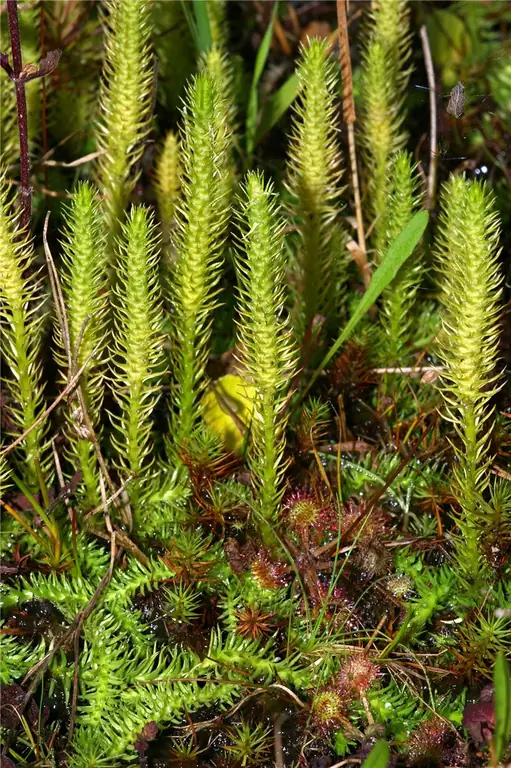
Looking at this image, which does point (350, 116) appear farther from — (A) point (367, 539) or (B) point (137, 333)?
(A) point (367, 539)

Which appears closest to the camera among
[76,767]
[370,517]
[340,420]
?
[76,767]

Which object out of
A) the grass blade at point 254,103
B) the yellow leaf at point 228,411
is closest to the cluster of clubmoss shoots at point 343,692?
the yellow leaf at point 228,411

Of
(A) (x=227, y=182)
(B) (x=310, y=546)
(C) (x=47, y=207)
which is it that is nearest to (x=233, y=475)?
(B) (x=310, y=546)

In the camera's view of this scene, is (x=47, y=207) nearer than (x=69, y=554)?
No

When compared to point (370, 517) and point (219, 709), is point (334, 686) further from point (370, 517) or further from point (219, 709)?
point (370, 517)

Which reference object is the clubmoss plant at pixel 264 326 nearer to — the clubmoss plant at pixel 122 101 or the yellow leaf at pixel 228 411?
the yellow leaf at pixel 228 411

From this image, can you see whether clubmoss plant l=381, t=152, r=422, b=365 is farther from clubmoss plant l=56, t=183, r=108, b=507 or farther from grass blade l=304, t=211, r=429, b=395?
clubmoss plant l=56, t=183, r=108, b=507
